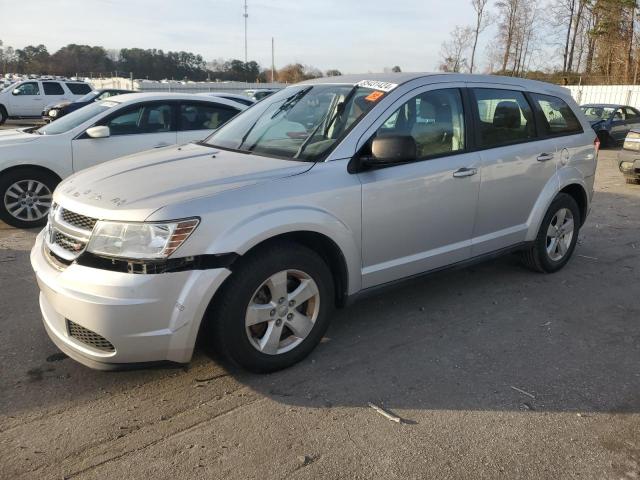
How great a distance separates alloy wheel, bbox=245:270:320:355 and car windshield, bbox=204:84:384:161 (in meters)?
0.82

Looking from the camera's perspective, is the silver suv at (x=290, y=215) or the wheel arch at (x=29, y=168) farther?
the wheel arch at (x=29, y=168)

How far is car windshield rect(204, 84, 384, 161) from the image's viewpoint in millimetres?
3602

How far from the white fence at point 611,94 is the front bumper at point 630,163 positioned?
1624 centimetres

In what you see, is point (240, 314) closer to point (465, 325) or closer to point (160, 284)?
point (160, 284)

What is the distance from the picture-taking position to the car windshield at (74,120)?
23.3 ft

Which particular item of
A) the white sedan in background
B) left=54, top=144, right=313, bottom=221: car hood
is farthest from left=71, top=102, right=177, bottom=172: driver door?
left=54, top=144, right=313, bottom=221: car hood

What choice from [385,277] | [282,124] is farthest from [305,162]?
[385,277]

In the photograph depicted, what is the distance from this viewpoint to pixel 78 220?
300 centimetres

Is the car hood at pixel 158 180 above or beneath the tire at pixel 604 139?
above

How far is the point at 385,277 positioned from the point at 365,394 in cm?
91

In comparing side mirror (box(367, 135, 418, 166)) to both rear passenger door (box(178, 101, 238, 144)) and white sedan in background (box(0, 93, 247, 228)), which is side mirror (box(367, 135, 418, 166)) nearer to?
white sedan in background (box(0, 93, 247, 228))

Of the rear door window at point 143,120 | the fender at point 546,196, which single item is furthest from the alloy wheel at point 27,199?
the fender at point 546,196

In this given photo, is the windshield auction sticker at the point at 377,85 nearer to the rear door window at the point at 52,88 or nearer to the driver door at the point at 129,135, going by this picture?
the driver door at the point at 129,135

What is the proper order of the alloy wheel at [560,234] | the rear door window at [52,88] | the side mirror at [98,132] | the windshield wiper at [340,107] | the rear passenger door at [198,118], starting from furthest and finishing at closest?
the rear door window at [52,88] → the rear passenger door at [198,118] → the side mirror at [98,132] → the alloy wheel at [560,234] → the windshield wiper at [340,107]
